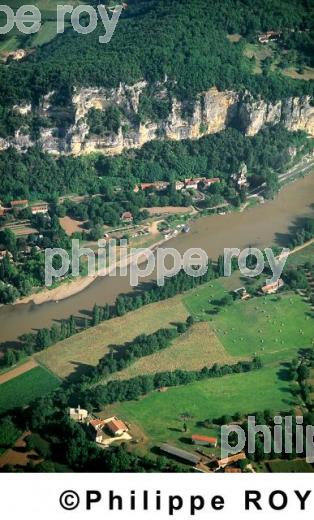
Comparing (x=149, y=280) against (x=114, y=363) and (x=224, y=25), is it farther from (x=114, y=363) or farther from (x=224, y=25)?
(x=224, y=25)

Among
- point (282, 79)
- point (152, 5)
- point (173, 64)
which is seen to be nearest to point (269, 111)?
point (282, 79)

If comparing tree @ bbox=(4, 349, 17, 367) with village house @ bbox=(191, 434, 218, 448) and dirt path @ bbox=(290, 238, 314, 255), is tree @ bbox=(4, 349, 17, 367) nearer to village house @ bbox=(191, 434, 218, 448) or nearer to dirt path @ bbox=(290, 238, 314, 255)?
village house @ bbox=(191, 434, 218, 448)

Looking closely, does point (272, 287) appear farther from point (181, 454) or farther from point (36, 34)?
point (36, 34)

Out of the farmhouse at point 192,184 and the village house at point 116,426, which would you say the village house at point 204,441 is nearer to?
the village house at point 116,426

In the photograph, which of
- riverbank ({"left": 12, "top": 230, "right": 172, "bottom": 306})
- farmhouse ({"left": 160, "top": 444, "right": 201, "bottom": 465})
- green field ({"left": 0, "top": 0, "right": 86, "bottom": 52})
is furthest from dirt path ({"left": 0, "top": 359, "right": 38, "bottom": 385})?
green field ({"left": 0, "top": 0, "right": 86, "bottom": 52})

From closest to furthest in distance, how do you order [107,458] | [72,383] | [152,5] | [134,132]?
[107,458]
[72,383]
[134,132]
[152,5]
